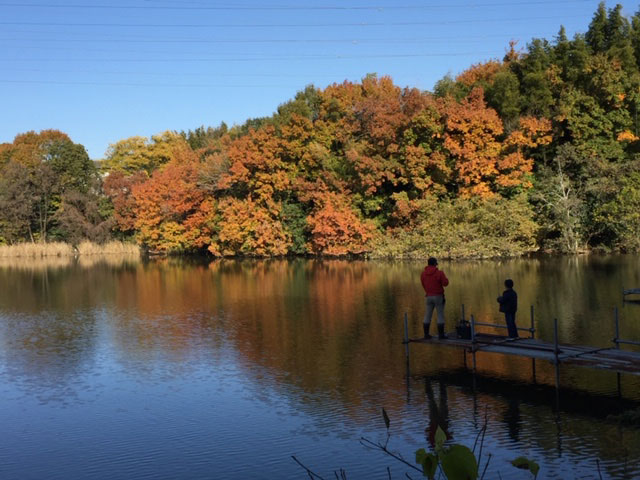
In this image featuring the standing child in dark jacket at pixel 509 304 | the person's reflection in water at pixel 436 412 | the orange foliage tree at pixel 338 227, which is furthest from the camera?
the orange foliage tree at pixel 338 227

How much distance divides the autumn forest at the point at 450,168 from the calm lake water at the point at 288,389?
14792mm

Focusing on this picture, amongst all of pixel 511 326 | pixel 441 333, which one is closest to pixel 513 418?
pixel 511 326

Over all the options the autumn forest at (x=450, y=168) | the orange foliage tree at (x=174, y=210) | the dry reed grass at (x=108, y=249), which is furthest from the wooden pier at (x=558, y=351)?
the dry reed grass at (x=108, y=249)

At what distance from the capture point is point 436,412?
12992 millimetres

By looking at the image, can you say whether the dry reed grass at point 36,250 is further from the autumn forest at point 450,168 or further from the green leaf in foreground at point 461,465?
the green leaf in foreground at point 461,465

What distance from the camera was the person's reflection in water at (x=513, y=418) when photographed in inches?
456

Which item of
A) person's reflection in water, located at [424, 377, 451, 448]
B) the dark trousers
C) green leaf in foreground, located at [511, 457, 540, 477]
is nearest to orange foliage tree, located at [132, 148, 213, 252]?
the dark trousers

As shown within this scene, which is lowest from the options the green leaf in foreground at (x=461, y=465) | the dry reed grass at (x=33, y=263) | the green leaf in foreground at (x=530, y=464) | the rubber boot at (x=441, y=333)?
the rubber boot at (x=441, y=333)

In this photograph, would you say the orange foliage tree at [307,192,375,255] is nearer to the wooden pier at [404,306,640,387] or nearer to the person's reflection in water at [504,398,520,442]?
the wooden pier at [404,306,640,387]

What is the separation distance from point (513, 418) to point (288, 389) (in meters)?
4.96

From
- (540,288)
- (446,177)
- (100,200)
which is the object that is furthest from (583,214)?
(100,200)

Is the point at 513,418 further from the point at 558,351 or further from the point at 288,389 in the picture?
the point at 288,389

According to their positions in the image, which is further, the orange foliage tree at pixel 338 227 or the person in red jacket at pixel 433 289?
the orange foliage tree at pixel 338 227

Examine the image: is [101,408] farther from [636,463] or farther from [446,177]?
[446,177]
